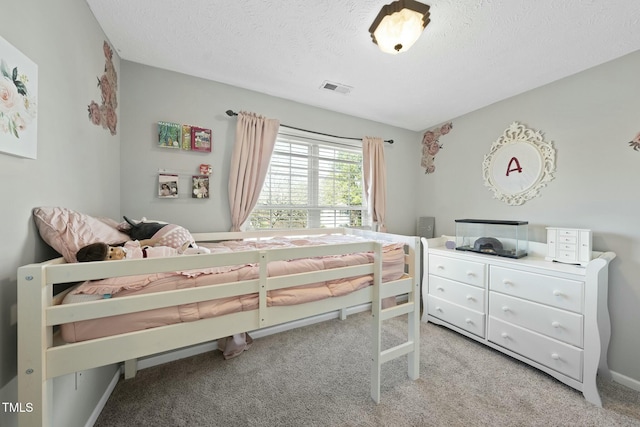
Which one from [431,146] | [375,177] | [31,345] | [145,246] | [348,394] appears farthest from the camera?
[431,146]

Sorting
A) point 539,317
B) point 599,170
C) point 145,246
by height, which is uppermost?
point 599,170

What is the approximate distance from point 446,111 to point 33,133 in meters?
3.41

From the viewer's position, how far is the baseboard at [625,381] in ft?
5.54

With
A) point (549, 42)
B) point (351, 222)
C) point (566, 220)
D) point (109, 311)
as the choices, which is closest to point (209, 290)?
point (109, 311)

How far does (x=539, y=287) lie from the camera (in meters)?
1.84

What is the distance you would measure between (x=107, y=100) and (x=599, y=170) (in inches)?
152

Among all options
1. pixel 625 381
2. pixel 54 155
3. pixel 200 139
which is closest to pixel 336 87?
pixel 200 139

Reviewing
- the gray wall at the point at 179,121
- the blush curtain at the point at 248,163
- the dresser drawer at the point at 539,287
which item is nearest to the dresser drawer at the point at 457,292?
the dresser drawer at the point at 539,287

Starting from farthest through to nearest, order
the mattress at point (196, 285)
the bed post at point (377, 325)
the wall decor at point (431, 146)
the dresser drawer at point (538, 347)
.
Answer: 1. the wall decor at point (431, 146)
2. the dresser drawer at point (538, 347)
3. the bed post at point (377, 325)
4. the mattress at point (196, 285)

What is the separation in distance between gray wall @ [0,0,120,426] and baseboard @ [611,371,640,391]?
3.50 metres

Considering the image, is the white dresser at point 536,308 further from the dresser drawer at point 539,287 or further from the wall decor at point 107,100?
the wall decor at point 107,100

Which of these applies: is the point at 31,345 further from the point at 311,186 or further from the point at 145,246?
the point at 311,186

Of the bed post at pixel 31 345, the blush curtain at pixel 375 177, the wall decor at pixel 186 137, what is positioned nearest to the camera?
the bed post at pixel 31 345

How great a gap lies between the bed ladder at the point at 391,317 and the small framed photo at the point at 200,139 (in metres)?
1.80
